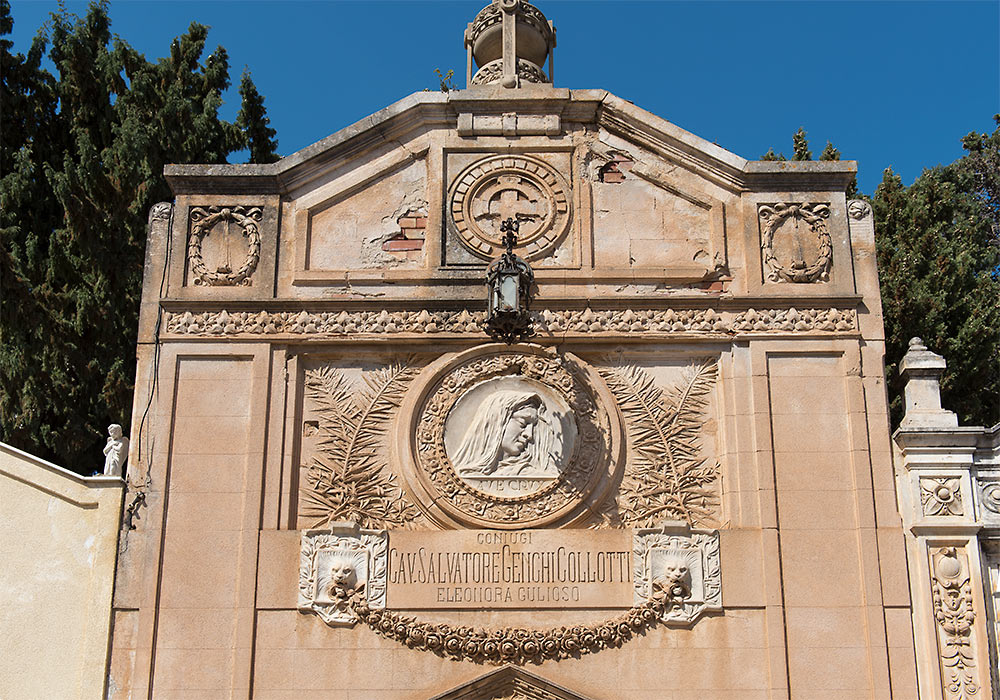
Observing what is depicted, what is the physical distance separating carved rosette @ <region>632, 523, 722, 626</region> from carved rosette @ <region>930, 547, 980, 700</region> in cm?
214

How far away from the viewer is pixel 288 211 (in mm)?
12859

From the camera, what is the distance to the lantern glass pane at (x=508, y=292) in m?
11.5

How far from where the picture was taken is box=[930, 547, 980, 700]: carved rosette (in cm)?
1102

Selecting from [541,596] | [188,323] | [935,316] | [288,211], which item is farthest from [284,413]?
[935,316]

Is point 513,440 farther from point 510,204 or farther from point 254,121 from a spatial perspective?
point 254,121

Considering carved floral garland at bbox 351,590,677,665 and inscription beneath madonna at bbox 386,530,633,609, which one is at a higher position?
inscription beneath madonna at bbox 386,530,633,609

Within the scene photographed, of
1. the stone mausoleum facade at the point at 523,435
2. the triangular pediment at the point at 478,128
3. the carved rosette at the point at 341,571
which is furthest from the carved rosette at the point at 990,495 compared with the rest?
the carved rosette at the point at 341,571

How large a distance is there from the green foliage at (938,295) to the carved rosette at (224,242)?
10.3 metres

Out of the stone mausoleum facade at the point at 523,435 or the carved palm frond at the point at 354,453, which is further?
the carved palm frond at the point at 354,453

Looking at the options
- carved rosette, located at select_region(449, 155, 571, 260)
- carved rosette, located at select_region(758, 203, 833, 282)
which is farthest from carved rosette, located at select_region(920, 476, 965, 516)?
carved rosette, located at select_region(449, 155, 571, 260)

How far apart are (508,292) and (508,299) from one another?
0.25 ft

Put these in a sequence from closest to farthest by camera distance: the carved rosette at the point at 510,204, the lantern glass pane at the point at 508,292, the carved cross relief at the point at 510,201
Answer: the lantern glass pane at the point at 508,292 < the carved rosette at the point at 510,204 < the carved cross relief at the point at 510,201

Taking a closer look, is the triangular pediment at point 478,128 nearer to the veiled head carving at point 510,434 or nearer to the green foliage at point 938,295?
the veiled head carving at point 510,434

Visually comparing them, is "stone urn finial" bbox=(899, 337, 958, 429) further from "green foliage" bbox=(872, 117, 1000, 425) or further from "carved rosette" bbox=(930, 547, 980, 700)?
"green foliage" bbox=(872, 117, 1000, 425)
